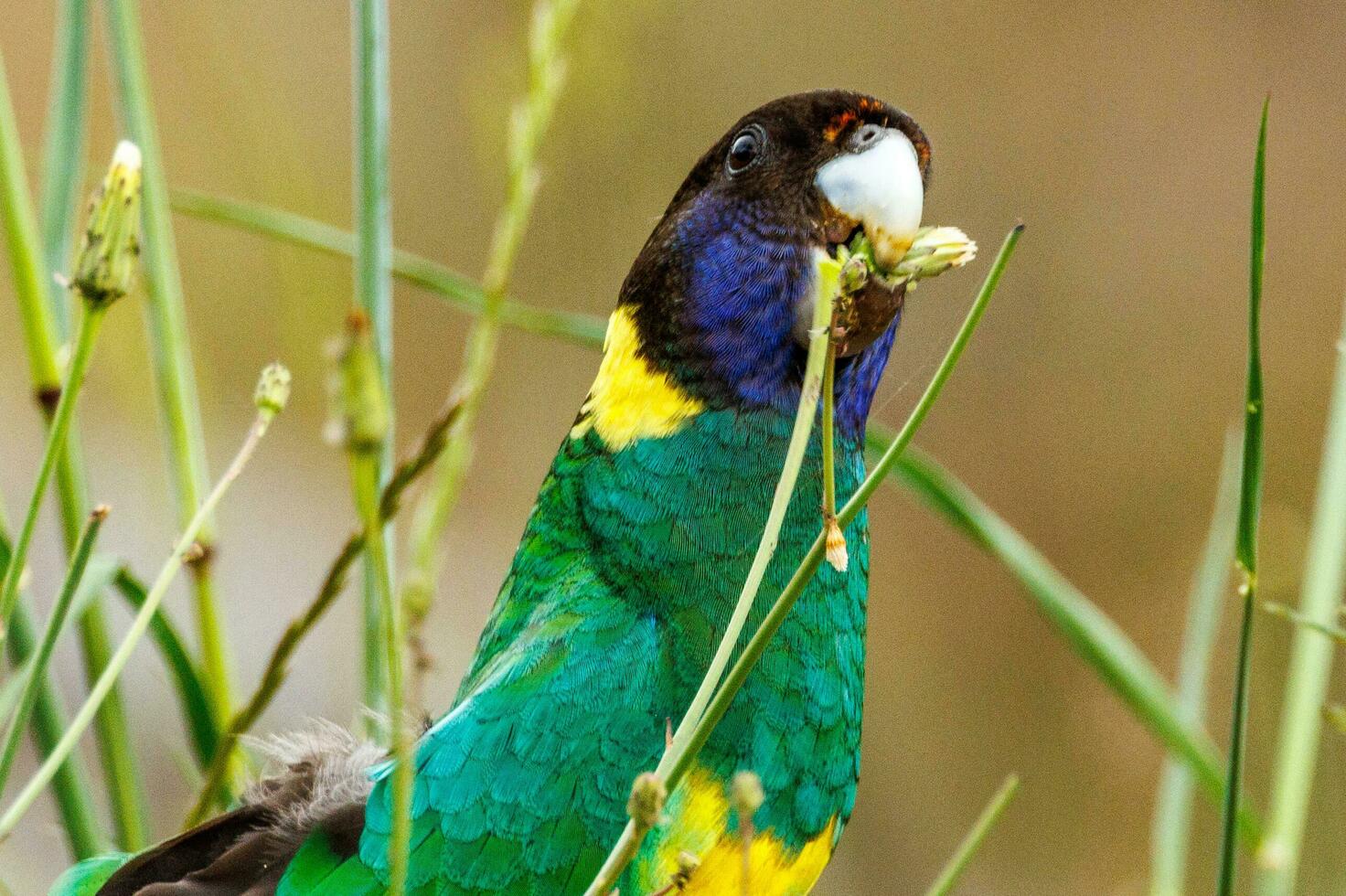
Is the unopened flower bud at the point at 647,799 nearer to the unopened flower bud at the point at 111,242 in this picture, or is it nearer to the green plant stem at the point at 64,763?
the unopened flower bud at the point at 111,242

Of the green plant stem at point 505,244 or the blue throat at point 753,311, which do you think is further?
the blue throat at point 753,311

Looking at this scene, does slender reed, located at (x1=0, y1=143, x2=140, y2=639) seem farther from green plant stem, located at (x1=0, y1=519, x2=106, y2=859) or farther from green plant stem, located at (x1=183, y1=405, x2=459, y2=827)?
green plant stem, located at (x1=0, y1=519, x2=106, y2=859)

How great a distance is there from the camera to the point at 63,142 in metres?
0.71

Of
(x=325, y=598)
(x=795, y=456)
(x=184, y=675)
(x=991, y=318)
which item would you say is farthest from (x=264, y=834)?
(x=991, y=318)

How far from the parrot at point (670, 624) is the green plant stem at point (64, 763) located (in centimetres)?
2

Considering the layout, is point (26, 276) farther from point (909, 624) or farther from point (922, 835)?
point (909, 624)

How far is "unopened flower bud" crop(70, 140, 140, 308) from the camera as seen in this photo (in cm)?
42

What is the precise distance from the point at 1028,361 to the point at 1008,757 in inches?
27.8

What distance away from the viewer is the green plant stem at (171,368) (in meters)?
0.70

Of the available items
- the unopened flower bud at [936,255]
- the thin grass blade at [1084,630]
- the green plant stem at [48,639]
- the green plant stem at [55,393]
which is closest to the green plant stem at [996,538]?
the thin grass blade at [1084,630]

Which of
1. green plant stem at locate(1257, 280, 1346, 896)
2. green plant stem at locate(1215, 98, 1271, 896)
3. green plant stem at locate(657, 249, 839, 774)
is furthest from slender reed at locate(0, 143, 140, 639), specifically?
green plant stem at locate(1257, 280, 1346, 896)

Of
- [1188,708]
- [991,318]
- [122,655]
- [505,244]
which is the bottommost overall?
[991,318]

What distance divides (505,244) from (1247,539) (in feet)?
1.27

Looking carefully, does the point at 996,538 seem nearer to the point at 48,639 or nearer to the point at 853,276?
the point at 853,276
